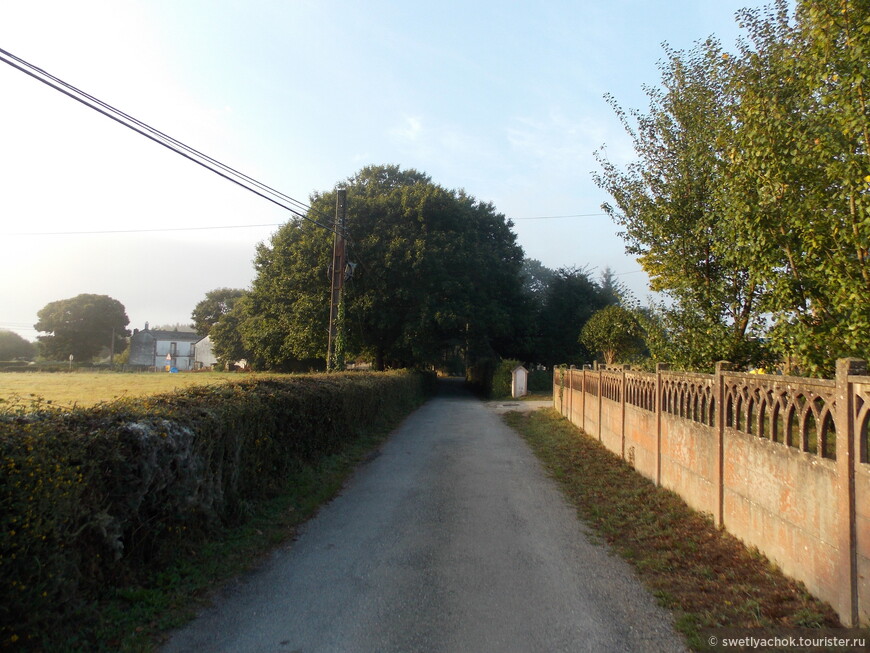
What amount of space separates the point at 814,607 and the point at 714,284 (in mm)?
7432

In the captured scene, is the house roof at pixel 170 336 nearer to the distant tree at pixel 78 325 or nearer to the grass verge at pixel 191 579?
the distant tree at pixel 78 325

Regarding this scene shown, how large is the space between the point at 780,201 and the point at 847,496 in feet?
14.5

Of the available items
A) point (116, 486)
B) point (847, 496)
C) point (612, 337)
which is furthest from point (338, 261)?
point (847, 496)

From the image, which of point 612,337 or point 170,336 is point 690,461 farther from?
point 170,336

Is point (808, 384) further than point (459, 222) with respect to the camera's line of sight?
No

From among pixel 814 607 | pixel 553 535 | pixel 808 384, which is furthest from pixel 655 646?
pixel 553 535

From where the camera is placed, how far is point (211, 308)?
8569 cm

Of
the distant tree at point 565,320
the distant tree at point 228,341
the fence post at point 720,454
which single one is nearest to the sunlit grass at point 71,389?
the fence post at point 720,454

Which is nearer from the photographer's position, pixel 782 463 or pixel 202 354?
pixel 782 463

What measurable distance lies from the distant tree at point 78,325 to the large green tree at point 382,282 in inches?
483

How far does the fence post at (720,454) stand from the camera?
6.43 m

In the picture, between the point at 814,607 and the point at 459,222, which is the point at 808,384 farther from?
the point at 459,222

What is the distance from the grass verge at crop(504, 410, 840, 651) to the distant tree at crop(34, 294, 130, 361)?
3128 cm

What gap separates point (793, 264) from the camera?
7.27 metres
